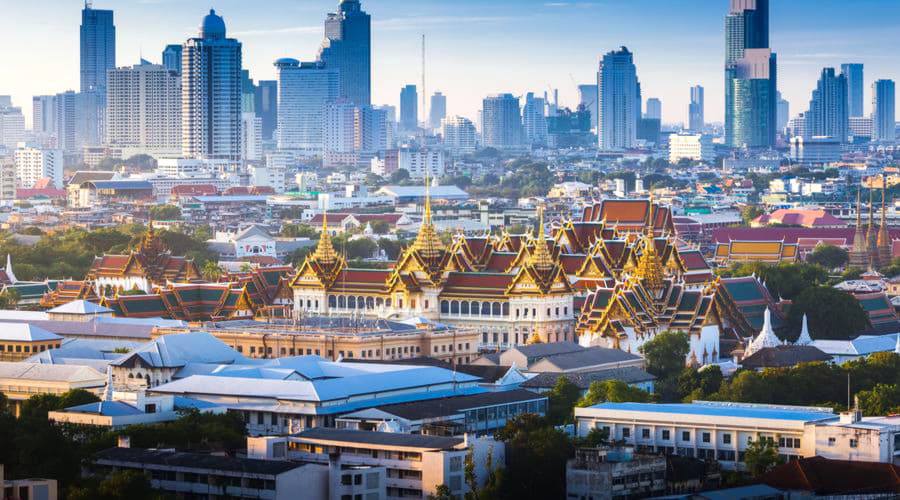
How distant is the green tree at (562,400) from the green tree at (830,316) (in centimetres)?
2382

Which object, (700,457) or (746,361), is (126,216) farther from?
(700,457)

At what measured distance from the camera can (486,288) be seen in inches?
3755

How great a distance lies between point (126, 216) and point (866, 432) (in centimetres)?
12934

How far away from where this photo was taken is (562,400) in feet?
237

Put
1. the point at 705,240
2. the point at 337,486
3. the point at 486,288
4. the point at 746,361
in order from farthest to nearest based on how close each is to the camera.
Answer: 1. the point at 705,240
2. the point at 486,288
3. the point at 746,361
4. the point at 337,486

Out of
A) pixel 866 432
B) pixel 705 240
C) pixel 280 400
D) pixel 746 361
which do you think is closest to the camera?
pixel 866 432

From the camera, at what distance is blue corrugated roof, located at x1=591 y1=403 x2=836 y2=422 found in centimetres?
6412

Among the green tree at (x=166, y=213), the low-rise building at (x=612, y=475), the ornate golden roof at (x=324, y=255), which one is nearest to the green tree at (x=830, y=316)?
the ornate golden roof at (x=324, y=255)

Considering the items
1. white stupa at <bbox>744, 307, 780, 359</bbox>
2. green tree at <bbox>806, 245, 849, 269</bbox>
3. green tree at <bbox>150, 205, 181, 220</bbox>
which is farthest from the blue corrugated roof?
green tree at <bbox>150, 205, 181, 220</bbox>

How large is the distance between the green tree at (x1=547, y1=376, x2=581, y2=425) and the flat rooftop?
53.1 inches

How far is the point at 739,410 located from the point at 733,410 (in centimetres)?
21

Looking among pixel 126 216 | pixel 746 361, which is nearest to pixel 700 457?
pixel 746 361

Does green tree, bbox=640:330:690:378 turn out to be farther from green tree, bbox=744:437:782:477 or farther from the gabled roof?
green tree, bbox=744:437:782:477

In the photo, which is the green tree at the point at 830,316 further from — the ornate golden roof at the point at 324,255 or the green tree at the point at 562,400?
the green tree at the point at 562,400
